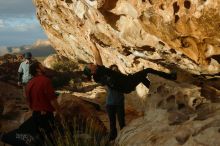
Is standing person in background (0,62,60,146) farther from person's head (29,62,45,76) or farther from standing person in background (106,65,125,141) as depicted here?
standing person in background (106,65,125,141)

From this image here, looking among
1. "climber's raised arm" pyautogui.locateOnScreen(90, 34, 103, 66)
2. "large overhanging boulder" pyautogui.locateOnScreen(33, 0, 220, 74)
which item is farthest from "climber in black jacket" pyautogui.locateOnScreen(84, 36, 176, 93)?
"climber's raised arm" pyautogui.locateOnScreen(90, 34, 103, 66)

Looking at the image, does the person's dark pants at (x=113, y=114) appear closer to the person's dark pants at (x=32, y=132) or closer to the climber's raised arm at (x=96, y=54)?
the person's dark pants at (x=32, y=132)

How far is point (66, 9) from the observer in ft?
56.3

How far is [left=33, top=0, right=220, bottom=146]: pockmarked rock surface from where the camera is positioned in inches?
337

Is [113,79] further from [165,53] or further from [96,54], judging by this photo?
[96,54]

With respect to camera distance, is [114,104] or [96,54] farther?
[96,54]

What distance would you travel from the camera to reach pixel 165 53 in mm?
13203

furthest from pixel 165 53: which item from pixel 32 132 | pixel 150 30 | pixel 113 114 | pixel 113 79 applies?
pixel 32 132

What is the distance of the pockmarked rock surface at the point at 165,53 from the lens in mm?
8548

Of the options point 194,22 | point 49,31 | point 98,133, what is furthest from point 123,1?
point 49,31

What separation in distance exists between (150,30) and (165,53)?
1181 mm

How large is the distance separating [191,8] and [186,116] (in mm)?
2731

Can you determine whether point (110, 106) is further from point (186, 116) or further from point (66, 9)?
point (66, 9)

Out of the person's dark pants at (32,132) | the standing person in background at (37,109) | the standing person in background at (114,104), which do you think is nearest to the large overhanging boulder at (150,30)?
the standing person in background at (114,104)
